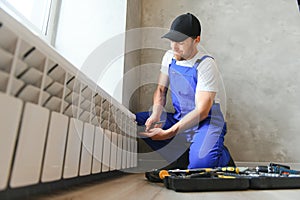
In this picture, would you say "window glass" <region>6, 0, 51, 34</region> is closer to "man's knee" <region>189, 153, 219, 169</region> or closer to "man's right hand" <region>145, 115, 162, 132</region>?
"man's right hand" <region>145, 115, 162, 132</region>

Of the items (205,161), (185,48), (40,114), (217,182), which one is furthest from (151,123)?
(40,114)

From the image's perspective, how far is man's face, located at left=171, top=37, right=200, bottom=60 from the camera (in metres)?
1.23

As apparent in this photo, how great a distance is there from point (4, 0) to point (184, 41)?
2.51 ft

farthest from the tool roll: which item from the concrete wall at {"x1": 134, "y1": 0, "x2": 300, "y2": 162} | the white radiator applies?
the concrete wall at {"x1": 134, "y1": 0, "x2": 300, "y2": 162}

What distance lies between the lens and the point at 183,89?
129 cm

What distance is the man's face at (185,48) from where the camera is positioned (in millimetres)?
1230

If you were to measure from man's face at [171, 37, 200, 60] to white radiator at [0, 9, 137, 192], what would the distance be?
67 cm

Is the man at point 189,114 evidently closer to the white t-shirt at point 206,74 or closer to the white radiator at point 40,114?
the white t-shirt at point 206,74

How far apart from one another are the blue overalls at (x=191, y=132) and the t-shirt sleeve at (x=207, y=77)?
1.2 inches

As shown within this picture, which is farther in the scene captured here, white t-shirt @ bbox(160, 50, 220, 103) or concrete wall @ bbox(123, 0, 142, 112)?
concrete wall @ bbox(123, 0, 142, 112)

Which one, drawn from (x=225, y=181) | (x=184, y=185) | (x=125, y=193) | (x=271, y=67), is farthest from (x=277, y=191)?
(x=271, y=67)

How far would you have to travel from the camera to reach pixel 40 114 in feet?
1.32

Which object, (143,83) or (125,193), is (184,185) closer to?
(125,193)

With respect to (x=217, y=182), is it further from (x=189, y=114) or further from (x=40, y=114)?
(x=189, y=114)
